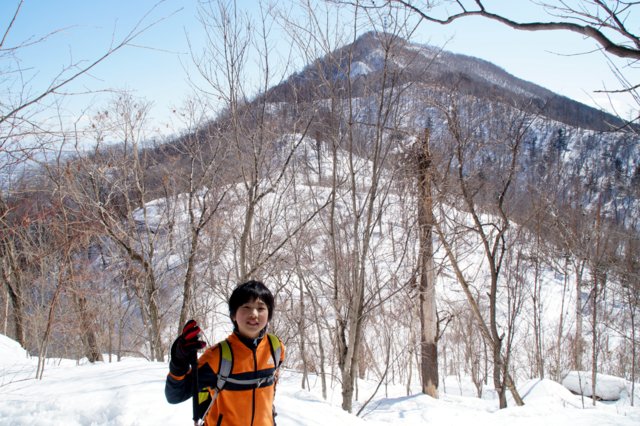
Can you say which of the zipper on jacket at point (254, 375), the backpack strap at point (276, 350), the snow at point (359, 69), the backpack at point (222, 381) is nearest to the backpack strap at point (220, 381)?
the backpack at point (222, 381)

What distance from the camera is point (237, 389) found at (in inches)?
79.6

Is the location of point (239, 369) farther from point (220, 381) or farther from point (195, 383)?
point (195, 383)

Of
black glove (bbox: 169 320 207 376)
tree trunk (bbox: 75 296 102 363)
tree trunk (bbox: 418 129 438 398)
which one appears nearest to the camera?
black glove (bbox: 169 320 207 376)

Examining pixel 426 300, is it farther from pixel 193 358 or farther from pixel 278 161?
pixel 193 358

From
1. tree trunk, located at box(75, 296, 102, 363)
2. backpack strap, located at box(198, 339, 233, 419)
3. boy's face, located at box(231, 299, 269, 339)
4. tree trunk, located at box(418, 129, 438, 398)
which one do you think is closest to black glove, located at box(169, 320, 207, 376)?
backpack strap, located at box(198, 339, 233, 419)

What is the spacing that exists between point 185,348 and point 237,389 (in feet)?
1.21

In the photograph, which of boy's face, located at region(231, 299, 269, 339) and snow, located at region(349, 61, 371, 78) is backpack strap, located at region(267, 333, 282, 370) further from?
snow, located at region(349, 61, 371, 78)

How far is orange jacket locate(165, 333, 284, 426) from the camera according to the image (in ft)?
6.46

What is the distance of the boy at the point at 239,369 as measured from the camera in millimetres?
1908

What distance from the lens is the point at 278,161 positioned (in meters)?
7.80

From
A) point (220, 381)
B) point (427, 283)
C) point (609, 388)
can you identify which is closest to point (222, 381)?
point (220, 381)

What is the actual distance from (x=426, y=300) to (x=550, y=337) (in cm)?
1536

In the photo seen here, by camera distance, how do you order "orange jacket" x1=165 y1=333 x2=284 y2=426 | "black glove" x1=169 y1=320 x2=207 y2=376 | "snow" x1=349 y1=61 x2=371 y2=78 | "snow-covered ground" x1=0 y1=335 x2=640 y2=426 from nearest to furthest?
"black glove" x1=169 y1=320 x2=207 y2=376 < "orange jacket" x1=165 y1=333 x2=284 y2=426 < "snow-covered ground" x1=0 y1=335 x2=640 y2=426 < "snow" x1=349 y1=61 x2=371 y2=78

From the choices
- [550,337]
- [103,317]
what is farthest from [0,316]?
[550,337]
